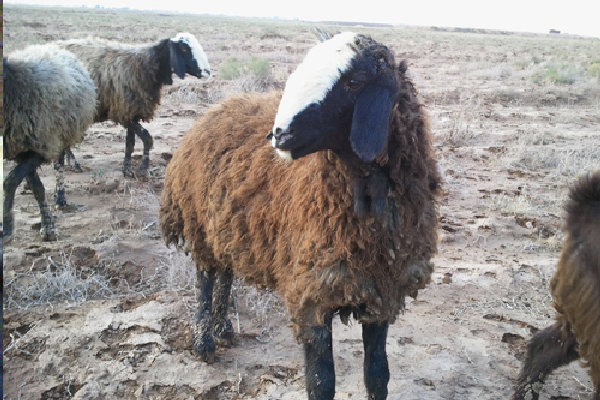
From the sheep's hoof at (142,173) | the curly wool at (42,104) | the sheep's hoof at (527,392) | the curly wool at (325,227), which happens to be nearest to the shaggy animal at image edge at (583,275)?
the sheep's hoof at (527,392)

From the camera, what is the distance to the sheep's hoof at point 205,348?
4262mm

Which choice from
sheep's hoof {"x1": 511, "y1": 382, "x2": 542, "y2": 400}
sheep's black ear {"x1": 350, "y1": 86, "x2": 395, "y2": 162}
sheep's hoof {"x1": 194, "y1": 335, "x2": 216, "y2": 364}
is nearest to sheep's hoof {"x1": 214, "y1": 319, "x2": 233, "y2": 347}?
sheep's hoof {"x1": 194, "y1": 335, "x2": 216, "y2": 364}

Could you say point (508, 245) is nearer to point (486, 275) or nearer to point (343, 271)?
point (486, 275)

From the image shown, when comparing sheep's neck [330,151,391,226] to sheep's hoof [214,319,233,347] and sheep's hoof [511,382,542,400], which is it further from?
sheep's hoof [214,319,233,347]

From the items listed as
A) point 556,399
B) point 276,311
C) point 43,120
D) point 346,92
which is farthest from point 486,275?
point 43,120

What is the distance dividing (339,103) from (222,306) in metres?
2.58

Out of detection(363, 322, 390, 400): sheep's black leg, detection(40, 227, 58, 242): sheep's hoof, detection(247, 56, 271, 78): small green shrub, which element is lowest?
detection(40, 227, 58, 242): sheep's hoof

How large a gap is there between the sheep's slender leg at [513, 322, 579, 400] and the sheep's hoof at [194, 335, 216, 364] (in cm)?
246

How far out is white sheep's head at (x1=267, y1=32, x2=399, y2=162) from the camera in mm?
2441

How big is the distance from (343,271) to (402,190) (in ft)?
1.88

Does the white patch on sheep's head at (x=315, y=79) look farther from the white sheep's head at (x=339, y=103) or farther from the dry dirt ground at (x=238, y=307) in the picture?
the dry dirt ground at (x=238, y=307)

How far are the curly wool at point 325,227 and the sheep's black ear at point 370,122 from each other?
0.62 feet

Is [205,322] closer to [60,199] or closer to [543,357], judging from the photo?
[543,357]

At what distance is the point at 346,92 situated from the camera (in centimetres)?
254
